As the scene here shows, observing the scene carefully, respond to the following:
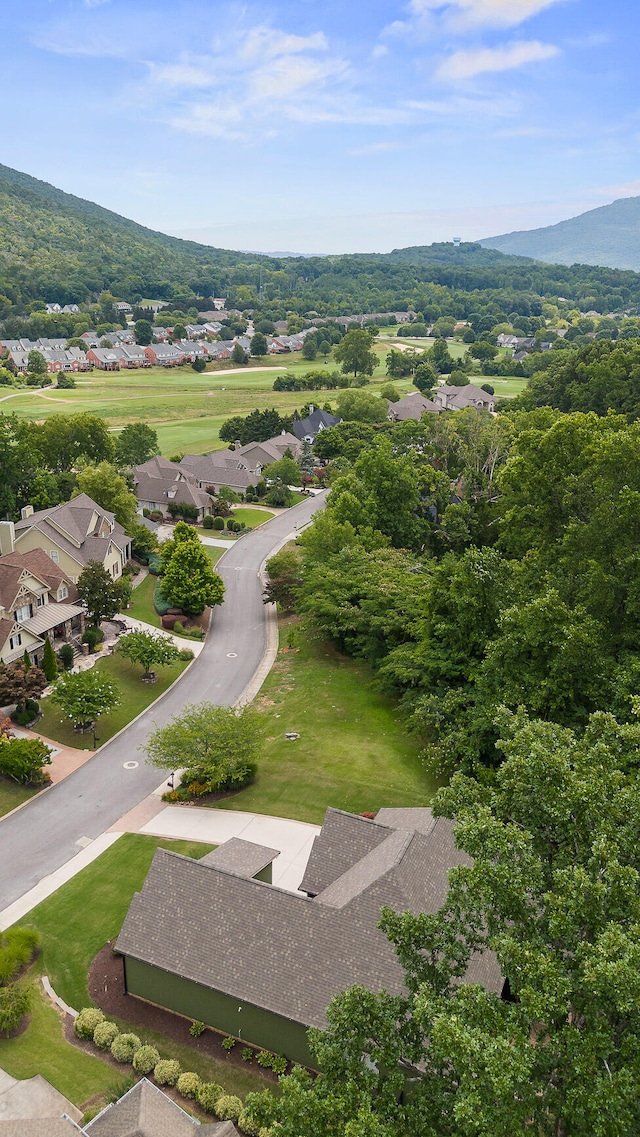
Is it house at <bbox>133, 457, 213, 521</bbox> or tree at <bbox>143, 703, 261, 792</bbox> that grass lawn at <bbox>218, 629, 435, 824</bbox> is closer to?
tree at <bbox>143, 703, 261, 792</bbox>

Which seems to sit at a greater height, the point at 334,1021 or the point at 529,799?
the point at 529,799

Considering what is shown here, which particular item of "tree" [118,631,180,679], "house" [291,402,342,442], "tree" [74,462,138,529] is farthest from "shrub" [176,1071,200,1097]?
"house" [291,402,342,442]

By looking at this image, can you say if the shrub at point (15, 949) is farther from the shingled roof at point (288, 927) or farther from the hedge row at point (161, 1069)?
the shingled roof at point (288, 927)

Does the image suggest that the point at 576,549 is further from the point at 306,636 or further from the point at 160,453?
the point at 160,453

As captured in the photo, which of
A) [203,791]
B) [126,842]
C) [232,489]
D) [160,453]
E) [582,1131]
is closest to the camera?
[582,1131]

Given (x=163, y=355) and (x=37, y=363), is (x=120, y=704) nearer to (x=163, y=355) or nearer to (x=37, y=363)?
(x=37, y=363)

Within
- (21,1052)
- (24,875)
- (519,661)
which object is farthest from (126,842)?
(519,661)

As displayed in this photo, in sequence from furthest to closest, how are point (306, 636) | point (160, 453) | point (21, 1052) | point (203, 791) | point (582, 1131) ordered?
point (160, 453)
point (306, 636)
point (203, 791)
point (21, 1052)
point (582, 1131)
